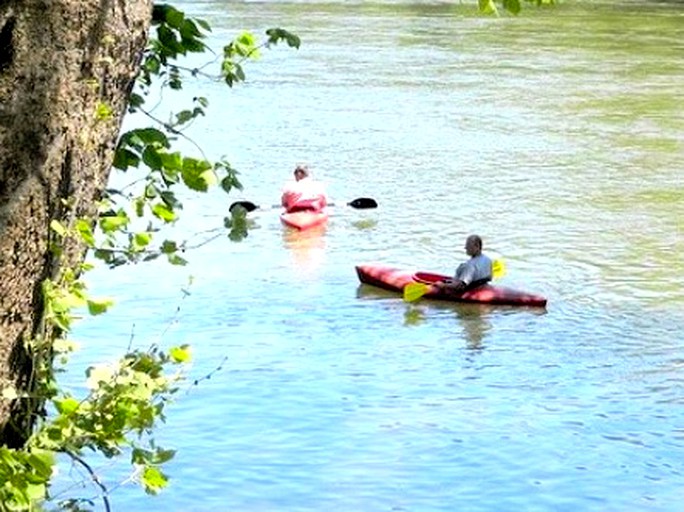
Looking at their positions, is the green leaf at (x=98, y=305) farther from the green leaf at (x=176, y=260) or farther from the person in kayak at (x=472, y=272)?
the person in kayak at (x=472, y=272)

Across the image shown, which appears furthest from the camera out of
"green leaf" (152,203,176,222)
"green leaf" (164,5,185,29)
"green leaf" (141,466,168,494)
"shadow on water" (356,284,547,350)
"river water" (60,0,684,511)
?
"shadow on water" (356,284,547,350)

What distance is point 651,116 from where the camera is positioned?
30.2 meters

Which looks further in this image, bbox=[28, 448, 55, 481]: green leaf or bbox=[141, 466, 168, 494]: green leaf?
bbox=[141, 466, 168, 494]: green leaf

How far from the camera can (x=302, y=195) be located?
20.3 m

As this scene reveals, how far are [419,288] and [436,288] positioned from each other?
0.33 meters

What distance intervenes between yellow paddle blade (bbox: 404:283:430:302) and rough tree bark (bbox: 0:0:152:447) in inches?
497

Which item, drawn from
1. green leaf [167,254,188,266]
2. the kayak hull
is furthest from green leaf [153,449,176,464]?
the kayak hull

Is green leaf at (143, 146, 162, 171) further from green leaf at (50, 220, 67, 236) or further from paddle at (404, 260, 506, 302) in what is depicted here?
paddle at (404, 260, 506, 302)

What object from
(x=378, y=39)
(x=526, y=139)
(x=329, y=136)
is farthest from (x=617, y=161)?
(x=378, y=39)

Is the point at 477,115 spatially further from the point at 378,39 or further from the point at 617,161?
the point at 378,39

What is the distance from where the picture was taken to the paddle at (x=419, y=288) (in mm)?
16047

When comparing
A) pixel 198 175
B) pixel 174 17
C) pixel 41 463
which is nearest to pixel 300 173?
pixel 174 17

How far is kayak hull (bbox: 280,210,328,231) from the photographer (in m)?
20.0

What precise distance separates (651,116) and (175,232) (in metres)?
12.7
